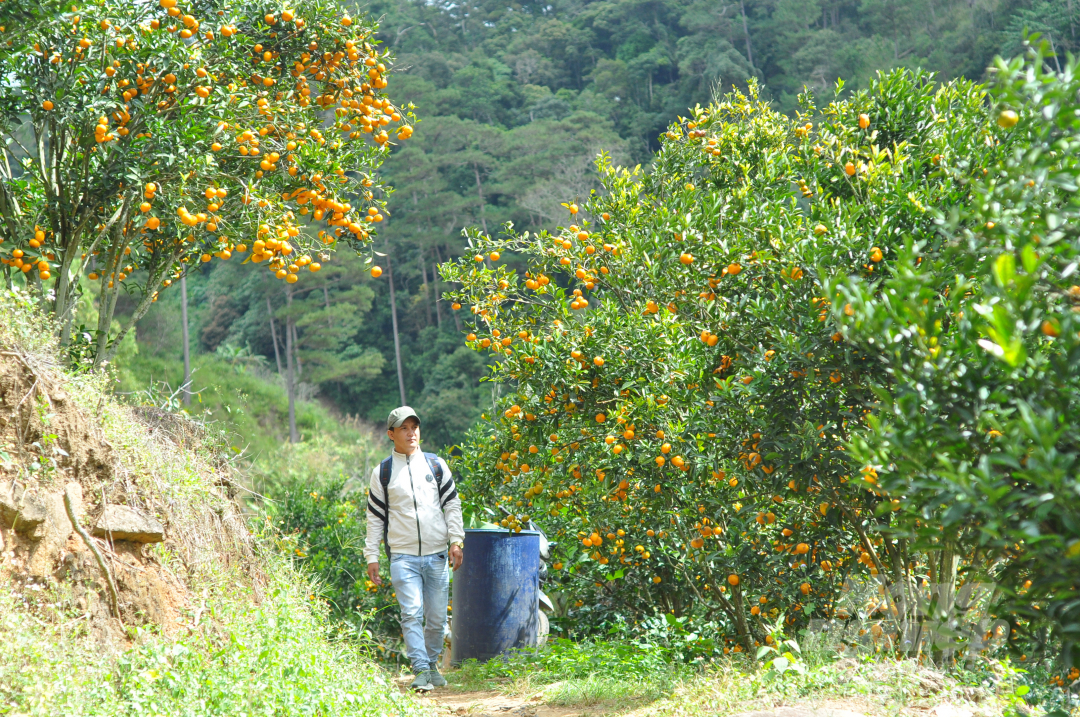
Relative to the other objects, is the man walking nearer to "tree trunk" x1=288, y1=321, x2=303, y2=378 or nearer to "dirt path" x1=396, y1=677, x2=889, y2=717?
"dirt path" x1=396, y1=677, x2=889, y2=717

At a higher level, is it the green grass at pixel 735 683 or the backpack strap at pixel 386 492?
the backpack strap at pixel 386 492

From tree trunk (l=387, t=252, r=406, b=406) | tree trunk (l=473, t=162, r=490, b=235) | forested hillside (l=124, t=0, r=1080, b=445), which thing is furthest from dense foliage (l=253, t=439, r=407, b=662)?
tree trunk (l=473, t=162, r=490, b=235)

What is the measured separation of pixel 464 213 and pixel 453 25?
17554mm

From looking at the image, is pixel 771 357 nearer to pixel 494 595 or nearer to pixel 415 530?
pixel 415 530

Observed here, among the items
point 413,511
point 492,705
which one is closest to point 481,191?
point 413,511

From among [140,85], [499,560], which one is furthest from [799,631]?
[140,85]

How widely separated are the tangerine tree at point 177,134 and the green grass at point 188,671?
1.83m

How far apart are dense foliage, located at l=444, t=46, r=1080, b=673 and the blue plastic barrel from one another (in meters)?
0.28

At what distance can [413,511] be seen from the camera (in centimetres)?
434

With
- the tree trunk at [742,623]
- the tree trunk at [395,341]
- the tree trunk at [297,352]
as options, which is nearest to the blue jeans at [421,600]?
the tree trunk at [742,623]

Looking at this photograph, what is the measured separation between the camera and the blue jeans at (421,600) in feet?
13.8

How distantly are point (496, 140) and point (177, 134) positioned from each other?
3299cm

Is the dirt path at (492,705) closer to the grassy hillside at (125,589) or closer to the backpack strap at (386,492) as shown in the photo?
the grassy hillside at (125,589)

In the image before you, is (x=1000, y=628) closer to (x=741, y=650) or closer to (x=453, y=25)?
(x=741, y=650)
